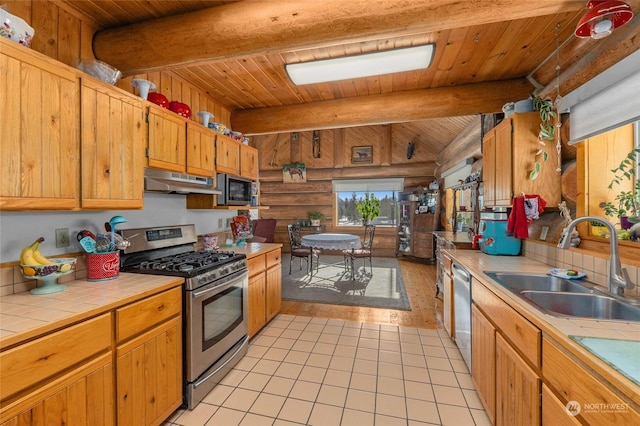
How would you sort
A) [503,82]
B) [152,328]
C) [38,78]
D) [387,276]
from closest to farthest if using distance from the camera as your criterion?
[38,78] → [152,328] → [503,82] → [387,276]

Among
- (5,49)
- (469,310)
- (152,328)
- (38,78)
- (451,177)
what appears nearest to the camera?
(5,49)

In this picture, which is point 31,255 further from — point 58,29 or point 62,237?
point 58,29

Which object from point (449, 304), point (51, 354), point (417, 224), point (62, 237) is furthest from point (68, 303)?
point (417, 224)

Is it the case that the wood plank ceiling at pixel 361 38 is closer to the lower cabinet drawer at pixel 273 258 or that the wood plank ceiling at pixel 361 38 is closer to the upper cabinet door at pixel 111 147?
the upper cabinet door at pixel 111 147

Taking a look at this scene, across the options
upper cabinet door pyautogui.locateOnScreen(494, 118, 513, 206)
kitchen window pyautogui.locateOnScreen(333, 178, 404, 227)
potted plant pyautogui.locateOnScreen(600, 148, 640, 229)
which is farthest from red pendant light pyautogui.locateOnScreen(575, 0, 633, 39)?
kitchen window pyautogui.locateOnScreen(333, 178, 404, 227)

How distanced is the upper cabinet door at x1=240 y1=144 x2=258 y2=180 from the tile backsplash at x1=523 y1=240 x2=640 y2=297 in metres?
3.10

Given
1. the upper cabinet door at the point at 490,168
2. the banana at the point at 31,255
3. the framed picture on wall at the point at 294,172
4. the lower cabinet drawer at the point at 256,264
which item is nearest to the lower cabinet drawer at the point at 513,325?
the upper cabinet door at the point at 490,168

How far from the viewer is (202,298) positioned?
1.86 meters

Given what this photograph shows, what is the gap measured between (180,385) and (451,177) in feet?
20.0

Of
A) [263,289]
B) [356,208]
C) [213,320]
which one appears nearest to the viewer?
[213,320]

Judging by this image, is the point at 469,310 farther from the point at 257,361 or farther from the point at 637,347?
the point at 257,361

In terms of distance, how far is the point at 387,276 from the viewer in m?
5.16

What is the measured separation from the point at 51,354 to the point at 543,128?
3.29 meters

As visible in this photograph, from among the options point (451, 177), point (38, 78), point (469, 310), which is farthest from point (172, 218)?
point (451, 177)
